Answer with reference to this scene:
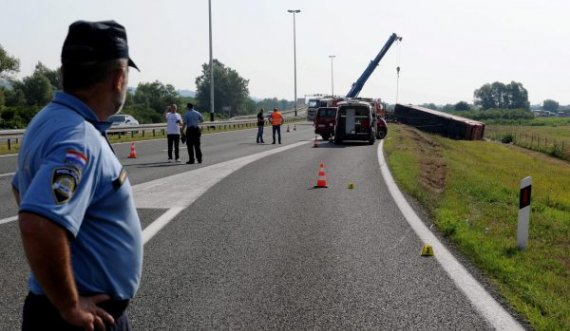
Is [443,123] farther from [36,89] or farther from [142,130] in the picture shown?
[36,89]

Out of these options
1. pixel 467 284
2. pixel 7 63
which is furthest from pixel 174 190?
pixel 7 63

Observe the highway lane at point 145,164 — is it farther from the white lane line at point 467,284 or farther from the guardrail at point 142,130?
the white lane line at point 467,284

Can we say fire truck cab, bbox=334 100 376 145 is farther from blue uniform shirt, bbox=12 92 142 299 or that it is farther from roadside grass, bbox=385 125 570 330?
blue uniform shirt, bbox=12 92 142 299

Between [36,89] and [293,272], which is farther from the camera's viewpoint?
[36,89]

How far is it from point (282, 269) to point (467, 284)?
70.4 inches

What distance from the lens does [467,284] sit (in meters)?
6.35

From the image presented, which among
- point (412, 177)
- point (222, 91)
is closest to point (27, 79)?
point (222, 91)

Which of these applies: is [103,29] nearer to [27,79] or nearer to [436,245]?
[436,245]

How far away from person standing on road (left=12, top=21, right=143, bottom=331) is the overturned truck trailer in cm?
4570

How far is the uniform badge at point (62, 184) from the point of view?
2.16 meters

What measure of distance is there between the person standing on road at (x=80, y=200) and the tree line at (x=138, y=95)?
1869 millimetres

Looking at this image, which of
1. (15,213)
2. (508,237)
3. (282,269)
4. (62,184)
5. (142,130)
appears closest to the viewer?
(62,184)

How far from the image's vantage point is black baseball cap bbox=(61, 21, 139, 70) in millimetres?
2363

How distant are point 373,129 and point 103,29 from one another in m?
30.1
